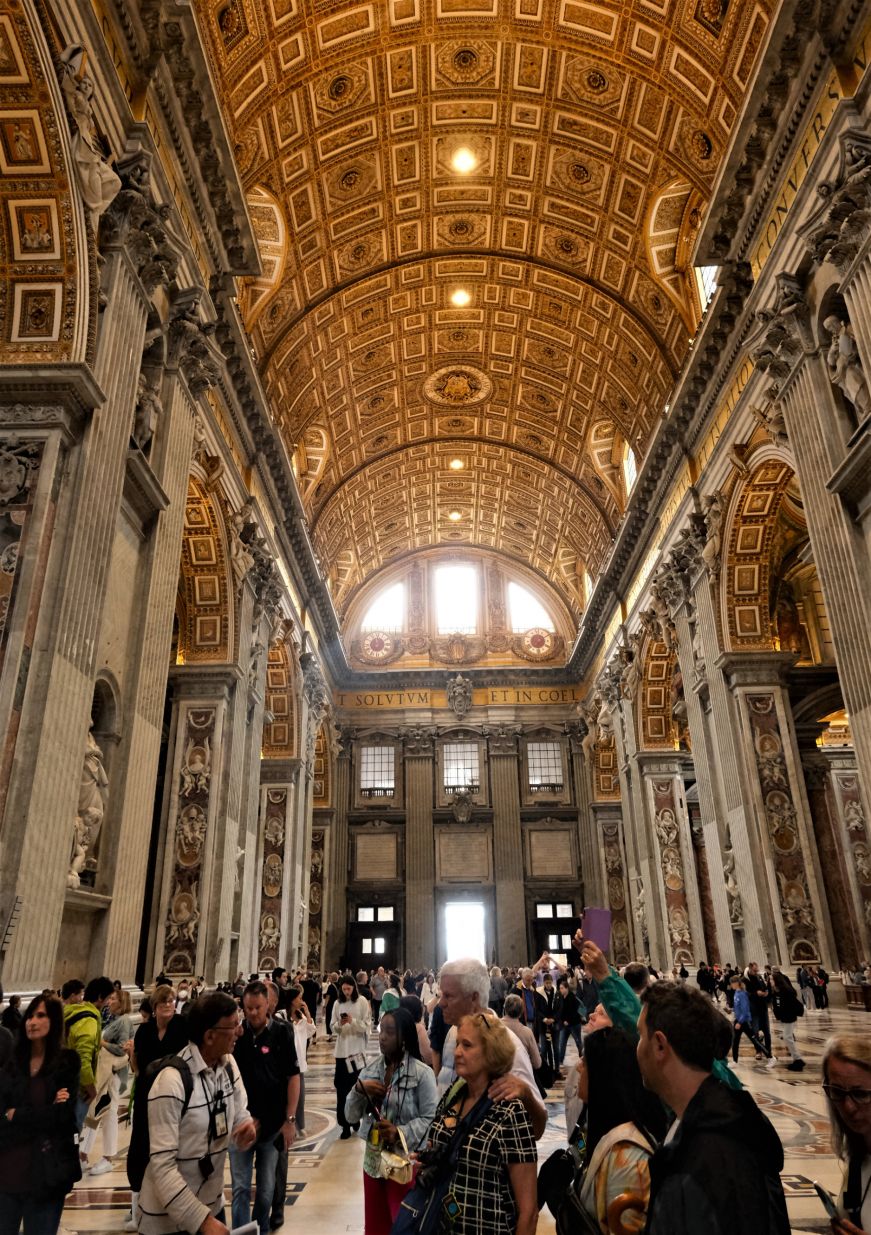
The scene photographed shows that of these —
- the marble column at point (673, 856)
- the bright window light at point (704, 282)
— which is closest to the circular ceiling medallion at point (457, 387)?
the bright window light at point (704, 282)

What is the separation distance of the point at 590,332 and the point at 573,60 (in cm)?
581

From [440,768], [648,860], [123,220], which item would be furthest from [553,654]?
[123,220]

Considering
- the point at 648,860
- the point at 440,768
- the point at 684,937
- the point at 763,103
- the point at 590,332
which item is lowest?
the point at 684,937

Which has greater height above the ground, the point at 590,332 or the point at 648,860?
the point at 590,332

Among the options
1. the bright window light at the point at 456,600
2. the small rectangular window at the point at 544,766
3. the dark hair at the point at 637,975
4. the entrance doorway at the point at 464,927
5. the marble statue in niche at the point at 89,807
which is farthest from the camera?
the bright window light at the point at 456,600

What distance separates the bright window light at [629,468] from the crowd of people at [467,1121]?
1777 centimetres

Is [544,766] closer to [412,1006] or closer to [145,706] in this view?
[145,706]

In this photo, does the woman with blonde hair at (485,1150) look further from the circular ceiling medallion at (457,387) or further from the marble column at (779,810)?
the circular ceiling medallion at (457,387)

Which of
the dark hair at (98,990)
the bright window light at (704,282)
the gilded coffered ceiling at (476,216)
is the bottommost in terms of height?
the dark hair at (98,990)

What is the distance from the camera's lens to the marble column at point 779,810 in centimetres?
1282

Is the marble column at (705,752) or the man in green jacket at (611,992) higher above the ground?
the marble column at (705,752)

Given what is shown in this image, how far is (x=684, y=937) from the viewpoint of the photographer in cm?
1872

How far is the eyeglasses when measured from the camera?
2.11 metres

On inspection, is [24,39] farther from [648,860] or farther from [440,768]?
[440,768]
